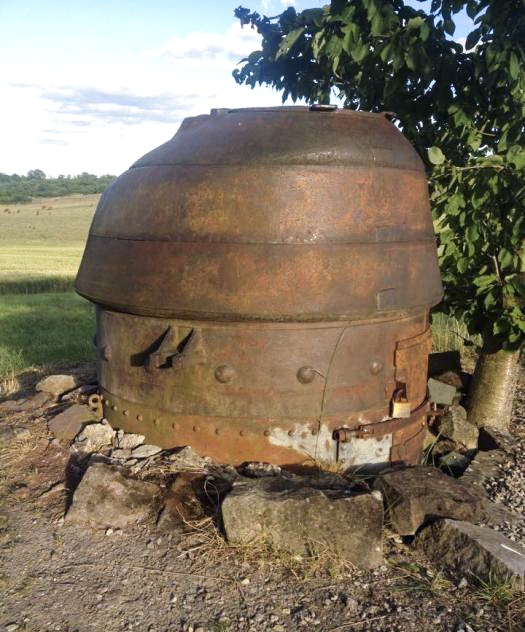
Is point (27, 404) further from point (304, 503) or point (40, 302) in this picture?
point (40, 302)

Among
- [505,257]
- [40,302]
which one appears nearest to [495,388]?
[505,257]

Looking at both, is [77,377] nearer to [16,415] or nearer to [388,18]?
[16,415]

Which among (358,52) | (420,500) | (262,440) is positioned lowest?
(420,500)

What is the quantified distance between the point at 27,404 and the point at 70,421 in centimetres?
94

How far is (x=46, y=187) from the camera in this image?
85.3 meters

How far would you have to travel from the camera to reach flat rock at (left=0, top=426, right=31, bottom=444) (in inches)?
186

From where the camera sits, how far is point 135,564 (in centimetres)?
334

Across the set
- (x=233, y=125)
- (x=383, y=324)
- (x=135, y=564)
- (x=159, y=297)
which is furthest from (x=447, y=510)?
(x=233, y=125)

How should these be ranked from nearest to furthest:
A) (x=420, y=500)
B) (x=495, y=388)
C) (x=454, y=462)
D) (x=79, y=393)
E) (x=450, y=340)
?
(x=420, y=500) < (x=454, y=462) < (x=79, y=393) < (x=495, y=388) < (x=450, y=340)

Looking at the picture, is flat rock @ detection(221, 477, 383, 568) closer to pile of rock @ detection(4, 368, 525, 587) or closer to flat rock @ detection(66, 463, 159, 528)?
pile of rock @ detection(4, 368, 525, 587)

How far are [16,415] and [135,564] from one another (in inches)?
95.3

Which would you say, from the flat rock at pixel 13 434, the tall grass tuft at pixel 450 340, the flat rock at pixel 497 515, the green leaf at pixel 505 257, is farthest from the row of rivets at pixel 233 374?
the tall grass tuft at pixel 450 340

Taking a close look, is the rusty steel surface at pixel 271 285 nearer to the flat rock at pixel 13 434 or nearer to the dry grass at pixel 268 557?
the dry grass at pixel 268 557

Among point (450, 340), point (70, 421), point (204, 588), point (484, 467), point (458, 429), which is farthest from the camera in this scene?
point (450, 340)
